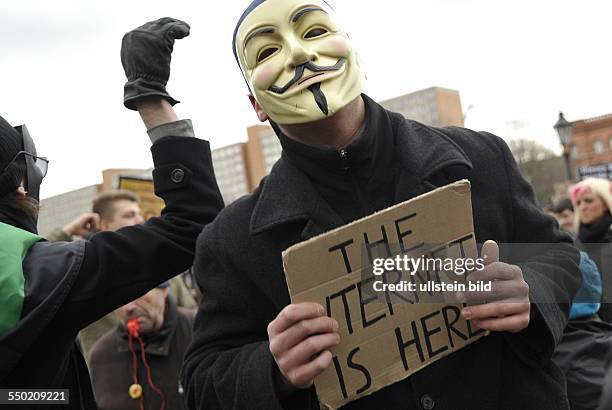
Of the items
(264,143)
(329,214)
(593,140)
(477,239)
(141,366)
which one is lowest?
(141,366)

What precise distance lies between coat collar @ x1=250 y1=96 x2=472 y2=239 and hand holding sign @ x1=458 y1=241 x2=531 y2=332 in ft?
0.97

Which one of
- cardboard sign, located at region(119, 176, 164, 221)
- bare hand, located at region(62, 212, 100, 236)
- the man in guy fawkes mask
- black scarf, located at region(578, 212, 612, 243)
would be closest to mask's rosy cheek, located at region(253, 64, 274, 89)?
the man in guy fawkes mask

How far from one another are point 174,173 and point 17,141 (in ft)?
1.73

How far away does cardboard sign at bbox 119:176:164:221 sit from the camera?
684cm

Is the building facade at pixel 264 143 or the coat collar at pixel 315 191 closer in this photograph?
the coat collar at pixel 315 191

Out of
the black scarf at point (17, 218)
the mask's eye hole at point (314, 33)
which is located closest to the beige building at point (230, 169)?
the black scarf at point (17, 218)

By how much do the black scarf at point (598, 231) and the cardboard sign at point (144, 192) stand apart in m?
3.77

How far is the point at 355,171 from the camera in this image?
209 centimetres

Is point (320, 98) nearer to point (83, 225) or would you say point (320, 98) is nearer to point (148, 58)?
point (148, 58)

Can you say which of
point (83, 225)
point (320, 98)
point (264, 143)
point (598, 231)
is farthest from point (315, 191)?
point (264, 143)

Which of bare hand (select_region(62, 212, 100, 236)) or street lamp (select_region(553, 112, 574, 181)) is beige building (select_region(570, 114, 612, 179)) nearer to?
street lamp (select_region(553, 112, 574, 181))

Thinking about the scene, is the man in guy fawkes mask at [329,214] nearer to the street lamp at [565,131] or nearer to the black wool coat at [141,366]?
the black wool coat at [141,366]

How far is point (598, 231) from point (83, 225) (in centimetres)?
406

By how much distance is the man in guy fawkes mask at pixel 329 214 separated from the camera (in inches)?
78.5
